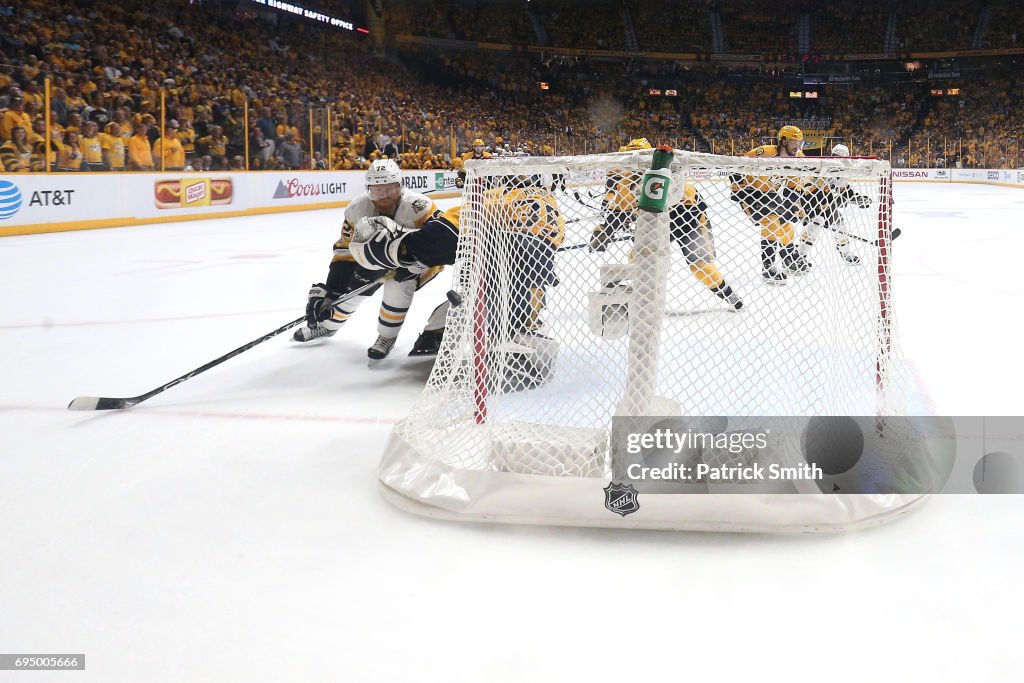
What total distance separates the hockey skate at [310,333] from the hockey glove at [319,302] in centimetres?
18

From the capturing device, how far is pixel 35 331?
3957 mm

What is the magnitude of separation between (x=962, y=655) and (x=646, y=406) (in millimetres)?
703

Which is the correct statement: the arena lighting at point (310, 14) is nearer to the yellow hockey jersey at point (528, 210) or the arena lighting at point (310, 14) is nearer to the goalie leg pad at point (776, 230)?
the yellow hockey jersey at point (528, 210)

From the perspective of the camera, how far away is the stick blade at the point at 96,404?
2.62 m

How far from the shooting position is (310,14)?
2053 centimetres

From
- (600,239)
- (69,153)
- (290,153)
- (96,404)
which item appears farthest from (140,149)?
(600,239)

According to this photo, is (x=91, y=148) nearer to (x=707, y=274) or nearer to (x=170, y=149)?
(x=170, y=149)

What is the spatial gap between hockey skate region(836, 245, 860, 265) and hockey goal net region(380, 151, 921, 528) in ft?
0.03

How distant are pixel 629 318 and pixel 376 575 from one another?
0.70 metres

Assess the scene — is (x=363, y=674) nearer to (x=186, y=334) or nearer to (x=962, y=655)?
(x=962, y=655)

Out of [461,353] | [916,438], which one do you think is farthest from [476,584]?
[916,438]

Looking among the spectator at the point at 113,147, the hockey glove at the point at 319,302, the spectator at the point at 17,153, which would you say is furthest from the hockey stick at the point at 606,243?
the spectator at the point at 113,147

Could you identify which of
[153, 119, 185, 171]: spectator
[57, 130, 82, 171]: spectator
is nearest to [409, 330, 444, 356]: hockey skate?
[57, 130, 82, 171]: spectator

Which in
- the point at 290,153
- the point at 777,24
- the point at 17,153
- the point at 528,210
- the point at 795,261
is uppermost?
the point at 777,24
